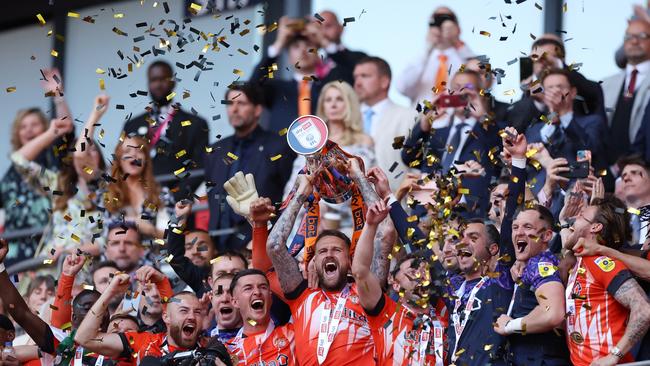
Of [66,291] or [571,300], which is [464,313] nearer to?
[571,300]

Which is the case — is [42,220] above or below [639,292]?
below

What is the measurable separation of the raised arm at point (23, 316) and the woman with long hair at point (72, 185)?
2.03 metres

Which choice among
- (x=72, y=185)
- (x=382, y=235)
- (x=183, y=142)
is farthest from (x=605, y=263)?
(x=72, y=185)

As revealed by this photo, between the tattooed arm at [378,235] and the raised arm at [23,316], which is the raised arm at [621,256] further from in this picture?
the raised arm at [23,316]

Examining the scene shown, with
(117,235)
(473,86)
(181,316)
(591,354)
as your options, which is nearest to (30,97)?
(117,235)

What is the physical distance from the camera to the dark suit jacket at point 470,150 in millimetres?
10922

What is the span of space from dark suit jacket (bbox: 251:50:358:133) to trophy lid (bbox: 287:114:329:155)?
11.2 feet

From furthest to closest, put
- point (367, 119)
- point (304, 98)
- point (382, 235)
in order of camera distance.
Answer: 1. point (304, 98)
2. point (367, 119)
3. point (382, 235)

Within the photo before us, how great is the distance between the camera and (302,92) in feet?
43.8

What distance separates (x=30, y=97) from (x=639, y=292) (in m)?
9.64

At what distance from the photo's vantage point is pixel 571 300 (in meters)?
8.89

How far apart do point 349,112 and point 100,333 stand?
318cm

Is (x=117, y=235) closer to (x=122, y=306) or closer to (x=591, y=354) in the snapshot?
(x=122, y=306)

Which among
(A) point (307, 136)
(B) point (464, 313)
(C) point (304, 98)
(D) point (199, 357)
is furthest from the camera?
(C) point (304, 98)
